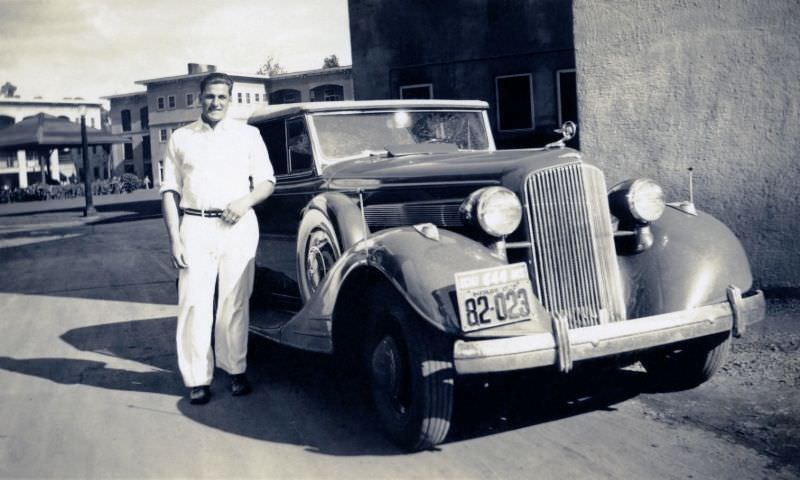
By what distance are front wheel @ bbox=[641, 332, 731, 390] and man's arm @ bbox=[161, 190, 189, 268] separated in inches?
105

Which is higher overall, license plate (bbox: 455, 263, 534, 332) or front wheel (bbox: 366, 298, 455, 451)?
license plate (bbox: 455, 263, 534, 332)

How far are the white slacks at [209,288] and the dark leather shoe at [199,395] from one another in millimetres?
31

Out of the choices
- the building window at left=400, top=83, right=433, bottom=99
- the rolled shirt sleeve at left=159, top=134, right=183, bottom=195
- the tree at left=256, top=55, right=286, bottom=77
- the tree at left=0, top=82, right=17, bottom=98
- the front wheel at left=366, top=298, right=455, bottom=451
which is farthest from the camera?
the tree at left=256, top=55, right=286, bottom=77

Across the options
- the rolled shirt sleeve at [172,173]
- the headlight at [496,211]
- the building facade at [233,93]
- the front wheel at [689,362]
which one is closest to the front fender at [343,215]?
the headlight at [496,211]

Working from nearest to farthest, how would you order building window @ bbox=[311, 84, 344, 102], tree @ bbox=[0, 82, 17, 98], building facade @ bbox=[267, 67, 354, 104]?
1. building facade @ bbox=[267, 67, 354, 104]
2. building window @ bbox=[311, 84, 344, 102]
3. tree @ bbox=[0, 82, 17, 98]

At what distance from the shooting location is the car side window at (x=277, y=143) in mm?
5371

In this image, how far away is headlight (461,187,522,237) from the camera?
3623 millimetres

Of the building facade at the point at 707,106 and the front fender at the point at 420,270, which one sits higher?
the building facade at the point at 707,106

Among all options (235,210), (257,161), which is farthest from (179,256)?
(257,161)

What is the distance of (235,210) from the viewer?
4.51 metres

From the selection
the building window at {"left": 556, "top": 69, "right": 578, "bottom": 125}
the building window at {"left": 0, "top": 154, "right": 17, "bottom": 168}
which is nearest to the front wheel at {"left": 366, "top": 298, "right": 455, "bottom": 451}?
the building window at {"left": 556, "top": 69, "right": 578, "bottom": 125}

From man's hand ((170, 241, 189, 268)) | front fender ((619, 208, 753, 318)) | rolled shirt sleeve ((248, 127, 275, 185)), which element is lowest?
front fender ((619, 208, 753, 318))

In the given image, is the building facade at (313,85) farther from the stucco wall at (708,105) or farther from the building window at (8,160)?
the stucco wall at (708,105)

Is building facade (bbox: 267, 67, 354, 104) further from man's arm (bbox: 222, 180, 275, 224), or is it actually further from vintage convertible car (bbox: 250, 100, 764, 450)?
vintage convertible car (bbox: 250, 100, 764, 450)
